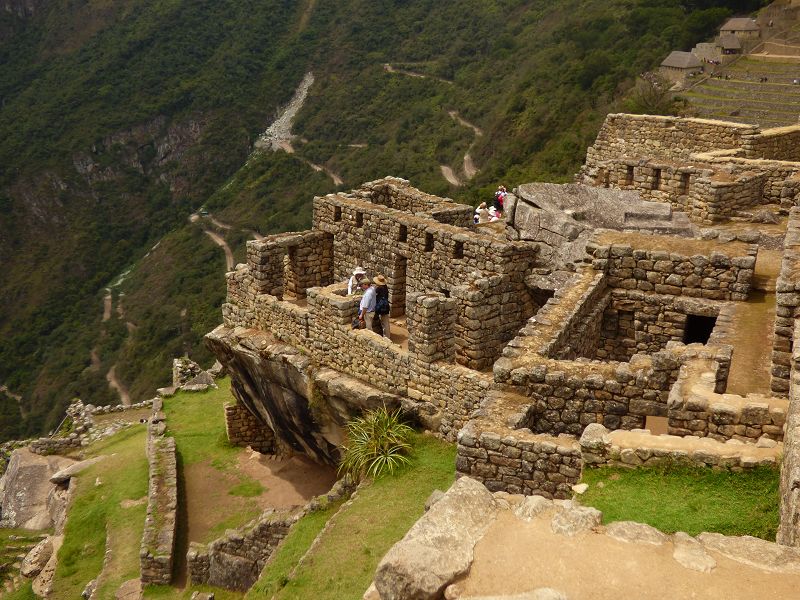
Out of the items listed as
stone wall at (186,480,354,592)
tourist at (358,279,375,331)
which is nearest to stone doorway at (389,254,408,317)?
tourist at (358,279,375,331)

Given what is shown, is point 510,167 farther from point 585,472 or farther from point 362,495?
point 585,472

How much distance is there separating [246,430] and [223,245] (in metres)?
63.0

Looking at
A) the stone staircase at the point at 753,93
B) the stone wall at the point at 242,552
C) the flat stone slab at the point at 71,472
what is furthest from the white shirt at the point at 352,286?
the stone staircase at the point at 753,93

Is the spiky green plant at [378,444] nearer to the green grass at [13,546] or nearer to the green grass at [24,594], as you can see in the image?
the green grass at [24,594]

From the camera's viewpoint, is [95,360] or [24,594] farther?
[95,360]

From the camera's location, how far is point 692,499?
7.35 metres

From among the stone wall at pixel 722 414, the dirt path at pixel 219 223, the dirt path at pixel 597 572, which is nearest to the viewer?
the dirt path at pixel 597 572

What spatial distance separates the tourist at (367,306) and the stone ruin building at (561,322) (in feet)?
0.55

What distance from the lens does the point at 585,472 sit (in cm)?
821

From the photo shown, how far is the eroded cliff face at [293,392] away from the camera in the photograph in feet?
48.5

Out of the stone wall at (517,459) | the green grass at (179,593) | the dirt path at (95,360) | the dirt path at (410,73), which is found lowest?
the dirt path at (95,360)

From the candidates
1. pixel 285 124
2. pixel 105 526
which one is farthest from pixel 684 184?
pixel 285 124

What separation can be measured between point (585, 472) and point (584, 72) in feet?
171

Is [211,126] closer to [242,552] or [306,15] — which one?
[306,15]
